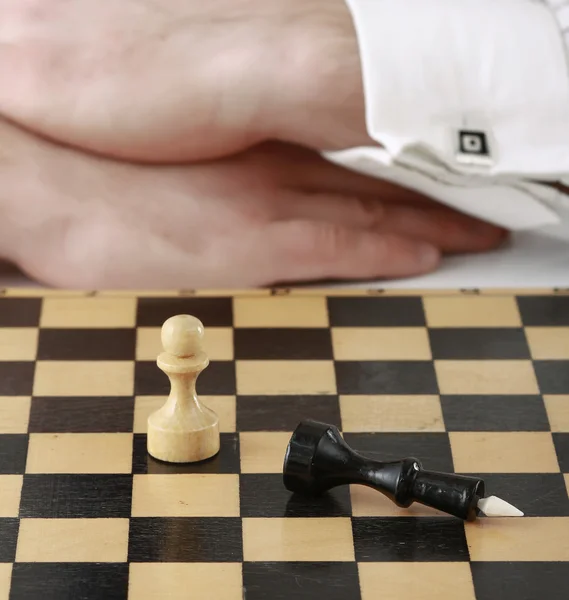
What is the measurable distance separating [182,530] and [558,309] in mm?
1027

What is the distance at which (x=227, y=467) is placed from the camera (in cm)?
171

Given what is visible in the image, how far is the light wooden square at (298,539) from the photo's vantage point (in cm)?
151

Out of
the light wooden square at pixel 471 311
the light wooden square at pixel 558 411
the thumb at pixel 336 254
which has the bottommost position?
the thumb at pixel 336 254

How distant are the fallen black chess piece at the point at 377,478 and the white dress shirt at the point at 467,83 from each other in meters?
0.87

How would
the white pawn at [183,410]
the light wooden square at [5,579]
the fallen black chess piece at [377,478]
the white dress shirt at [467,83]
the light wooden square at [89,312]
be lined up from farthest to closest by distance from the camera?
the white dress shirt at [467,83] < the light wooden square at [89,312] < the white pawn at [183,410] < the fallen black chess piece at [377,478] < the light wooden square at [5,579]

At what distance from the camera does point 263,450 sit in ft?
5.75

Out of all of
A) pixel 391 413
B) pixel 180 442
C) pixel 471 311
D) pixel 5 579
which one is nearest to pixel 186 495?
pixel 180 442

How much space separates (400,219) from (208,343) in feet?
2.02

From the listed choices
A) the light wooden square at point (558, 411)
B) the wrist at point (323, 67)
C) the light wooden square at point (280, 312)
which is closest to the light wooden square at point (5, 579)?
the light wooden square at point (280, 312)

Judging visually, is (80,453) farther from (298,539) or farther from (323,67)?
(323,67)

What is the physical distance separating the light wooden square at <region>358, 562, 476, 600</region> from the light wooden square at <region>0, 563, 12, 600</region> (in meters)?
0.46

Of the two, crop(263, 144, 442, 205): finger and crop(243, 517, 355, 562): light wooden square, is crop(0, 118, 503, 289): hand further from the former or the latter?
crop(243, 517, 355, 562): light wooden square

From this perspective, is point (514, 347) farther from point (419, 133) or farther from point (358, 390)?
point (419, 133)

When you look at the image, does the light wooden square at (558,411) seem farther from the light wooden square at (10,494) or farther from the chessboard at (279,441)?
the light wooden square at (10,494)
